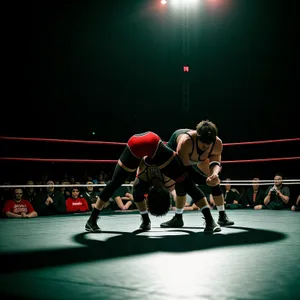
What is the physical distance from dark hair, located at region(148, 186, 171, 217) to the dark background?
766cm

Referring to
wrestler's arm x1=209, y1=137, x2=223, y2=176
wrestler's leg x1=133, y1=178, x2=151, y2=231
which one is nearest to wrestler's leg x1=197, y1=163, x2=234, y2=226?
wrestler's arm x1=209, y1=137, x2=223, y2=176

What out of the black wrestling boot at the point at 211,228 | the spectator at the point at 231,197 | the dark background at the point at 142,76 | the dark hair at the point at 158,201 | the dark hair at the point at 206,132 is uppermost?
the dark background at the point at 142,76

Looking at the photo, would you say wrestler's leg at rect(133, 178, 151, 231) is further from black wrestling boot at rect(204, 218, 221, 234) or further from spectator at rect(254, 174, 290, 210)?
spectator at rect(254, 174, 290, 210)

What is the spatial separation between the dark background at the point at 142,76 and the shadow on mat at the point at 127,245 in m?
7.59

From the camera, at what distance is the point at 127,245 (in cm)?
224

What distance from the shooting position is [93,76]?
14938 millimetres

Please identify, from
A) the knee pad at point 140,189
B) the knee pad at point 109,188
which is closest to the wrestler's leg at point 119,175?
the knee pad at point 109,188

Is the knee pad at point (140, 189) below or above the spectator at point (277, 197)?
above

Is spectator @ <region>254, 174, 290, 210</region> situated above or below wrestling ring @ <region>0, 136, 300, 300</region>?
below

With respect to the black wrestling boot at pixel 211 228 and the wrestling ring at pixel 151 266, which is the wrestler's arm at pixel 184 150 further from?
the wrestling ring at pixel 151 266

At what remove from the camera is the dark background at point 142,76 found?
448 inches

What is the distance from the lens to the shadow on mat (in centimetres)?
178

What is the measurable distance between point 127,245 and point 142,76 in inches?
520

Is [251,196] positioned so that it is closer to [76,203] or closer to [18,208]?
[76,203]
